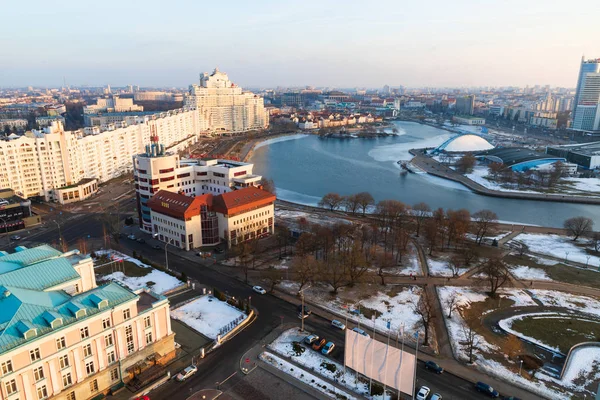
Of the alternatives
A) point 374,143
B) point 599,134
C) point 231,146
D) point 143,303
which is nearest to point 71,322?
point 143,303

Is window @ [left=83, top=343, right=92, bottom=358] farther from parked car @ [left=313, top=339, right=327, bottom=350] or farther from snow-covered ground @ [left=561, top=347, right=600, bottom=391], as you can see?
snow-covered ground @ [left=561, top=347, right=600, bottom=391]

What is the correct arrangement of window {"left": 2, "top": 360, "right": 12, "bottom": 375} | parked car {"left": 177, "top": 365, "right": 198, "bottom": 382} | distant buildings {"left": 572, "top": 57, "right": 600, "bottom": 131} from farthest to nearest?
1. distant buildings {"left": 572, "top": 57, "right": 600, "bottom": 131}
2. parked car {"left": 177, "top": 365, "right": 198, "bottom": 382}
3. window {"left": 2, "top": 360, "right": 12, "bottom": 375}

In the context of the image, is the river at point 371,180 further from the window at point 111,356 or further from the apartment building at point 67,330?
the window at point 111,356

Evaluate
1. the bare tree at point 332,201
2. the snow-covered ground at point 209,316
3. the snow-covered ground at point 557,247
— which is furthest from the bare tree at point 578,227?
the snow-covered ground at point 209,316

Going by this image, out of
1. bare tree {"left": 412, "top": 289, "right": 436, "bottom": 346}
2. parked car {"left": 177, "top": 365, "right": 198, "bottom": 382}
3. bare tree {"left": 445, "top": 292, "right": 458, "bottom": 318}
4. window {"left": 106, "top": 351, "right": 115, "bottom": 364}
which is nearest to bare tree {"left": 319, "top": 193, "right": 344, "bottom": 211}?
bare tree {"left": 412, "top": 289, "right": 436, "bottom": 346}

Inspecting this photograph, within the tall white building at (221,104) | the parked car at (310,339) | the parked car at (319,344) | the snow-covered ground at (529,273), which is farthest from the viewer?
the tall white building at (221,104)

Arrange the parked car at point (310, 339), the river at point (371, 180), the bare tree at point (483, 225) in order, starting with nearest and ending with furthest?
the parked car at point (310, 339)
the bare tree at point (483, 225)
the river at point (371, 180)

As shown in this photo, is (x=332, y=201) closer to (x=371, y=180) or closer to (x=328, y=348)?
(x=371, y=180)
